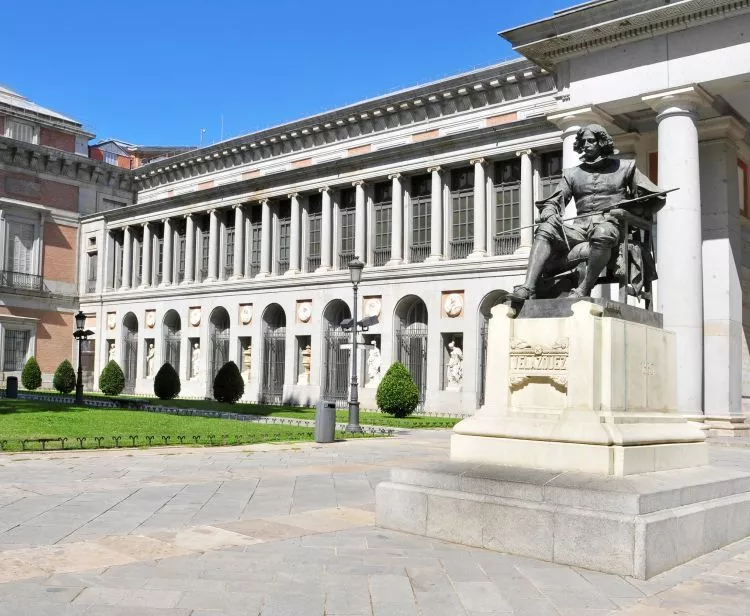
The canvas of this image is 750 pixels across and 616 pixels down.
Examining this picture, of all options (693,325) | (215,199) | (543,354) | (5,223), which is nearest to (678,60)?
(693,325)

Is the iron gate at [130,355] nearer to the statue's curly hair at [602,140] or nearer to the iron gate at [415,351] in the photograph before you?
the iron gate at [415,351]

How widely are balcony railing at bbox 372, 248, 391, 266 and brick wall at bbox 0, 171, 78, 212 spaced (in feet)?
83.1

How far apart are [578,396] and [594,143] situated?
2841mm

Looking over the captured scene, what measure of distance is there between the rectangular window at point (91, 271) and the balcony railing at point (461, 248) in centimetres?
2852

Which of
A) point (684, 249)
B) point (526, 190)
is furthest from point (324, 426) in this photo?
point (526, 190)

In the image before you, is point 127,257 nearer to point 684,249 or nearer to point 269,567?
point 684,249

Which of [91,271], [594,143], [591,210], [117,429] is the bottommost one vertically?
[117,429]

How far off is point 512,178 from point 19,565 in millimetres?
31937

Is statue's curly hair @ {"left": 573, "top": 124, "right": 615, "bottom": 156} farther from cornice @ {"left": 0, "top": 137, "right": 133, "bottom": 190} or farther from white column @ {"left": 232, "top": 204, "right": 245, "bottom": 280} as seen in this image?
A: cornice @ {"left": 0, "top": 137, "right": 133, "bottom": 190}

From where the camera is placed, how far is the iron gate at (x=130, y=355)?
5156 cm

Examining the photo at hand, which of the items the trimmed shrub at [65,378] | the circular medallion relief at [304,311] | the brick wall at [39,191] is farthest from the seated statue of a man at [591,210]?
the brick wall at [39,191]

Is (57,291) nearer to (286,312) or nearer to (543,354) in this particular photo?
(286,312)

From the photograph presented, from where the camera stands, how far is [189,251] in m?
48.5

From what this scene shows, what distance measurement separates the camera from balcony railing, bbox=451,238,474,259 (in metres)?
36.9
